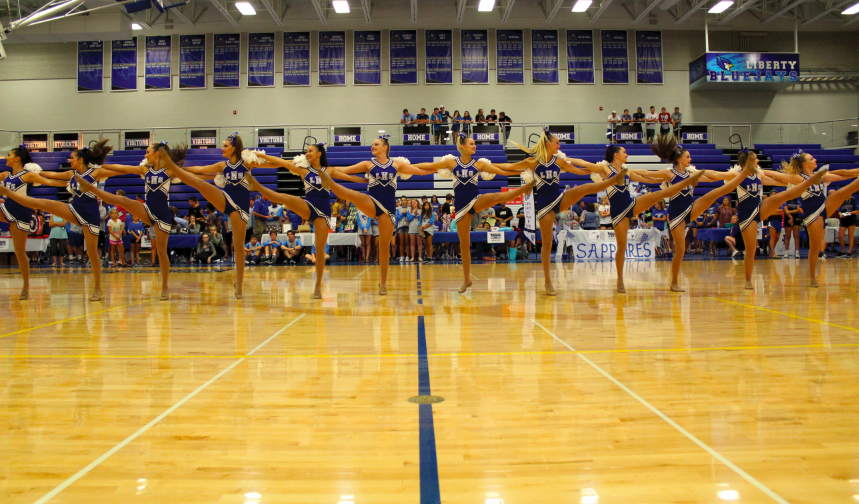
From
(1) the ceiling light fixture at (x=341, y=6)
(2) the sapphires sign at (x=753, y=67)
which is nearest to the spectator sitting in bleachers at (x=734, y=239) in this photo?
(2) the sapphires sign at (x=753, y=67)

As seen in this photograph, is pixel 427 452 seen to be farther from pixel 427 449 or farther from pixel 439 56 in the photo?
pixel 439 56

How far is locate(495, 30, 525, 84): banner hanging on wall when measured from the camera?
23.5m

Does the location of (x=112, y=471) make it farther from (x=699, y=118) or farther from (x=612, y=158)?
(x=699, y=118)

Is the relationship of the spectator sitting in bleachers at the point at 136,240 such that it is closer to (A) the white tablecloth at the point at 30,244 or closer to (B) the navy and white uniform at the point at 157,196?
(A) the white tablecloth at the point at 30,244

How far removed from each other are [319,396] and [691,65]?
25895mm

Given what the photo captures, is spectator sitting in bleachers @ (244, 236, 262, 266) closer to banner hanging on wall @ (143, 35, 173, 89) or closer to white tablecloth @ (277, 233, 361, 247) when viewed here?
white tablecloth @ (277, 233, 361, 247)

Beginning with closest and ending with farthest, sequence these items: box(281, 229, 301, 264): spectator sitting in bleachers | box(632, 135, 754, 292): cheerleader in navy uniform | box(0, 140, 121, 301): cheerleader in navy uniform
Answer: box(0, 140, 121, 301): cheerleader in navy uniform, box(632, 135, 754, 292): cheerleader in navy uniform, box(281, 229, 301, 264): spectator sitting in bleachers

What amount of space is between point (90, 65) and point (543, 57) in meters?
20.2

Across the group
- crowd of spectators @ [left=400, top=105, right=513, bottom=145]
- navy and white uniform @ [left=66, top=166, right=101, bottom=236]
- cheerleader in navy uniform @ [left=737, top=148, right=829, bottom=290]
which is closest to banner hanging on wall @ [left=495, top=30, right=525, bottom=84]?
crowd of spectators @ [left=400, top=105, right=513, bottom=145]

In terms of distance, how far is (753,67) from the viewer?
2255 centimetres

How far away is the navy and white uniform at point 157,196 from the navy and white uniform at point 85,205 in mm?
791

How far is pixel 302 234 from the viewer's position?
1437cm

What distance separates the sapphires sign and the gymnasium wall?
1.38m

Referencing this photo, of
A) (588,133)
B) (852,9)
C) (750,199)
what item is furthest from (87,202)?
(852,9)
